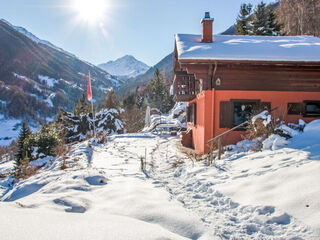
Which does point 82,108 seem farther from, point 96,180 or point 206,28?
point 96,180

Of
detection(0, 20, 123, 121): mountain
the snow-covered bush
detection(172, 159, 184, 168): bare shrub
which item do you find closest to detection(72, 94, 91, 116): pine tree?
the snow-covered bush

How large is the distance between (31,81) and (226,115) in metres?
179

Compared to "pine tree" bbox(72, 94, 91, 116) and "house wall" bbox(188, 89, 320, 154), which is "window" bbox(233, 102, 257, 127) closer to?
"house wall" bbox(188, 89, 320, 154)

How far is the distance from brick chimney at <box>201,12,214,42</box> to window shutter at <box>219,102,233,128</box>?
12.6 feet

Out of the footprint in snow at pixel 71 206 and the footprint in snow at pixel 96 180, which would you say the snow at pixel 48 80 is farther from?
the footprint in snow at pixel 71 206

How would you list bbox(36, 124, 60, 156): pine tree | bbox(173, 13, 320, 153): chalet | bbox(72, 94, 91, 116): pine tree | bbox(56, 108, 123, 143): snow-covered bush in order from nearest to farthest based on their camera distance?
bbox(173, 13, 320, 153): chalet < bbox(36, 124, 60, 156): pine tree < bbox(56, 108, 123, 143): snow-covered bush < bbox(72, 94, 91, 116): pine tree

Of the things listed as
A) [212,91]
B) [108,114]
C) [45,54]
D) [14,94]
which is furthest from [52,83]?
[212,91]

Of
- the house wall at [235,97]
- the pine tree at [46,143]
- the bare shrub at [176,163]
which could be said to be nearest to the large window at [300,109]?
the house wall at [235,97]

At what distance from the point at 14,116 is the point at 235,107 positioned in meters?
145

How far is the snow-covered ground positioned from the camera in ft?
6.47

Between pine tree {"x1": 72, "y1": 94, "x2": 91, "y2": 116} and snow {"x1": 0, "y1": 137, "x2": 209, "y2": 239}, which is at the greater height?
snow {"x1": 0, "y1": 137, "x2": 209, "y2": 239}

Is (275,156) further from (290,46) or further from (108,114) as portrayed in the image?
(108,114)

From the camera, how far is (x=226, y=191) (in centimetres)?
369

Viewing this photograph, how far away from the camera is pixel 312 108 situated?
8453 millimetres
